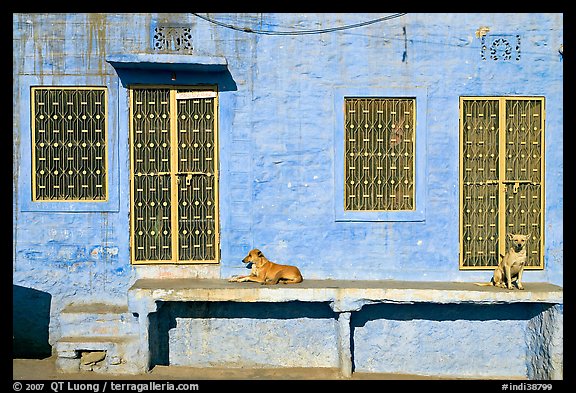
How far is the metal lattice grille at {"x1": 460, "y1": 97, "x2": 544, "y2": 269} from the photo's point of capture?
8.76 meters

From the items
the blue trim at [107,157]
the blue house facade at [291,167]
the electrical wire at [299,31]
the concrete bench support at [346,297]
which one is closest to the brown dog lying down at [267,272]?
the concrete bench support at [346,297]

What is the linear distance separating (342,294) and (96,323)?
2783mm

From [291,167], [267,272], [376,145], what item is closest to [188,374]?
[267,272]

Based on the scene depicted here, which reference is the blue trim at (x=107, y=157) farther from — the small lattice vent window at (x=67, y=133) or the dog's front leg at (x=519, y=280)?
the dog's front leg at (x=519, y=280)

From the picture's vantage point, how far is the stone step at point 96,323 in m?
8.40

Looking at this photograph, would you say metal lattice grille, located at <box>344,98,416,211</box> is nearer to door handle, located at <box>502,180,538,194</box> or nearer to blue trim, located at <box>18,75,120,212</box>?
door handle, located at <box>502,180,538,194</box>

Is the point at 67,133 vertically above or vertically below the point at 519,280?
above

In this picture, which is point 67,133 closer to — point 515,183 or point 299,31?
point 299,31

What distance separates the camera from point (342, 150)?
870cm

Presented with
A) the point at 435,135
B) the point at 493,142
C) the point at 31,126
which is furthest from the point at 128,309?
the point at 493,142

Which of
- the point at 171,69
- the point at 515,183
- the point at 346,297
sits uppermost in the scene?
the point at 171,69

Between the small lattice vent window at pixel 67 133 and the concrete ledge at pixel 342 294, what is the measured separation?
1.61 m

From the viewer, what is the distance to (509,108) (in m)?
8.77

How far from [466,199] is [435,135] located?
0.84 meters
